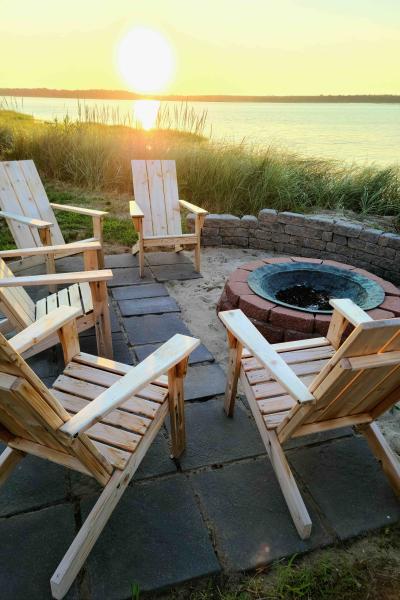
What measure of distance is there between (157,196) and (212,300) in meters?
1.43

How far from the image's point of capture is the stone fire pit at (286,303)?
248 centimetres

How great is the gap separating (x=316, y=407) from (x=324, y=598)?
24.1 inches

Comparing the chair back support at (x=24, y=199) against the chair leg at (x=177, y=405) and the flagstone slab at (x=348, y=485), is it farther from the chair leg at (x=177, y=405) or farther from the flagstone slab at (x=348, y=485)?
the flagstone slab at (x=348, y=485)

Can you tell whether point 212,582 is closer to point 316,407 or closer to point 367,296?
point 316,407

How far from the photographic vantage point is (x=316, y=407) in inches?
53.7

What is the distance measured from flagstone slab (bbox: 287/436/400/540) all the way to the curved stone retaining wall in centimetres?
258

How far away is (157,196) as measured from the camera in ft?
13.5

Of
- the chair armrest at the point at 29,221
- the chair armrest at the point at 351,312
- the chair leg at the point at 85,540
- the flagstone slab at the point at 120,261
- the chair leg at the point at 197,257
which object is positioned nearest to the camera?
the chair leg at the point at 85,540

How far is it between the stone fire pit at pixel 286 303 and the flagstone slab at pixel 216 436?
24.4 inches

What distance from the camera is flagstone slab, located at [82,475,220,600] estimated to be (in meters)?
1.32

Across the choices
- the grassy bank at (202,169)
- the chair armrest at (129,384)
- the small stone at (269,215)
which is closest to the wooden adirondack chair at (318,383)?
the chair armrest at (129,384)

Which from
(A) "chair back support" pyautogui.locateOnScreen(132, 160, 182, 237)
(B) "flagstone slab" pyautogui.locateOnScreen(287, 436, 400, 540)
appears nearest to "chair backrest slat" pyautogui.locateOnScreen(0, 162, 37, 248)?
(A) "chair back support" pyautogui.locateOnScreen(132, 160, 182, 237)

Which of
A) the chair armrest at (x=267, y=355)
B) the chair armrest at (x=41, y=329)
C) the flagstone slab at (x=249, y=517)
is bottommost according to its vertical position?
the flagstone slab at (x=249, y=517)

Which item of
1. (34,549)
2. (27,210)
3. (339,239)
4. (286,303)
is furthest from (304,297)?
(27,210)
